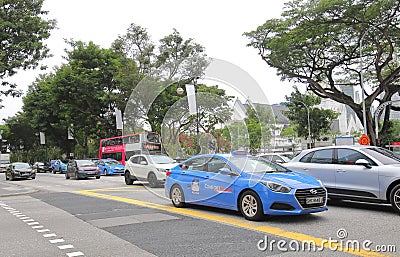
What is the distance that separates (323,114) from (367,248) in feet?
151

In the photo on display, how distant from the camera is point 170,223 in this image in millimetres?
8828

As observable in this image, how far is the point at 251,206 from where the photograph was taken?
8.68 metres

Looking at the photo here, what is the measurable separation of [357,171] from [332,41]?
2347 centimetres

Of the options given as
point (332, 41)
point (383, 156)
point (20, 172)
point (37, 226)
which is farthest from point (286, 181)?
point (20, 172)

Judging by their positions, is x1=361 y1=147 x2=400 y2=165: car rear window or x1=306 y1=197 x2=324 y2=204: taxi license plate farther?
x1=361 y1=147 x2=400 y2=165: car rear window

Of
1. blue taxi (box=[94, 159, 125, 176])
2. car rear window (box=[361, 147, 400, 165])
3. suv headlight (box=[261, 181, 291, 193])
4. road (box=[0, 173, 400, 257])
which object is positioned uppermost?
car rear window (box=[361, 147, 400, 165])

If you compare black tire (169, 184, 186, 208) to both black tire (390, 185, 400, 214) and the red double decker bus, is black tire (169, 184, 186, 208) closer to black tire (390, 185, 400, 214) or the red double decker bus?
black tire (390, 185, 400, 214)

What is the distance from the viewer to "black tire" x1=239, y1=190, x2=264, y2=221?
8461 mm

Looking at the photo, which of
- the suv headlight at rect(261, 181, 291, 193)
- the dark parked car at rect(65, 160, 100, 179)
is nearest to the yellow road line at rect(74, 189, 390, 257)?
the suv headlight at rect(261, 181, 291, 193)

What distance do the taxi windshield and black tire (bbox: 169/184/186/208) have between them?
2025mm

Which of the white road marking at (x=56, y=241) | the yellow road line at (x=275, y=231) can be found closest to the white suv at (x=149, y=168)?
the yellow road line at (x=275, y=231)

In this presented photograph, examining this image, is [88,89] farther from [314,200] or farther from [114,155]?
[314,200]

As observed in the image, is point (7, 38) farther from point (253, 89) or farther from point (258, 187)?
point (258, 187)

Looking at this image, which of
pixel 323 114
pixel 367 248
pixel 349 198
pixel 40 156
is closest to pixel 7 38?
pixel 349 198
